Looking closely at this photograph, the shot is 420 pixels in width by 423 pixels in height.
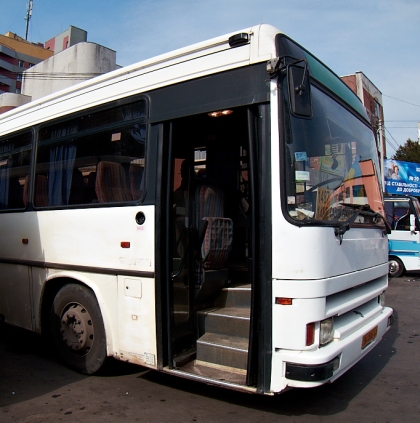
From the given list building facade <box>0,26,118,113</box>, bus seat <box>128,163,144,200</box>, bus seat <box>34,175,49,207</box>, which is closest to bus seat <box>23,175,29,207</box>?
bus seat <box>34,175,49,207</box>

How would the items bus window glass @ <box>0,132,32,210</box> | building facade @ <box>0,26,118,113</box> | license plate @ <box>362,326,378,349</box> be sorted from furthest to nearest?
building facade @ <box>0,26,118,113</box>, bus window glass @ <box>0,132,32,210</box>, license plate @ <box>362,326,378,349</box>

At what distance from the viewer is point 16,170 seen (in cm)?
579

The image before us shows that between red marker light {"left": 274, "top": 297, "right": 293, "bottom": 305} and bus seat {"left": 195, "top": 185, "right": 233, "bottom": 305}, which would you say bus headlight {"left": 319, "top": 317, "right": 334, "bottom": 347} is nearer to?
red marker light {"left": 274, "top": 297, "right": 293, "bottom": 305}

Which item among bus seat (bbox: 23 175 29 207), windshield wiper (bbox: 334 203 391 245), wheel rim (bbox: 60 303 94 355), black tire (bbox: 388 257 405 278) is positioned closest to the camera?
windshield wiper (bbox: 334 203 391 245)

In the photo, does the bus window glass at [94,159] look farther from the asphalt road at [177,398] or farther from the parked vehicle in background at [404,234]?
the parked vehicle in background at [404,234]

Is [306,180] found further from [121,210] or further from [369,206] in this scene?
[121,210]

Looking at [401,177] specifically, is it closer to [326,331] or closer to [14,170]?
[14,170]

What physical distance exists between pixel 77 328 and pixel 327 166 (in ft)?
9.82

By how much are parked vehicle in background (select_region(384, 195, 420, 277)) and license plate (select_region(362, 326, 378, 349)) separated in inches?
342

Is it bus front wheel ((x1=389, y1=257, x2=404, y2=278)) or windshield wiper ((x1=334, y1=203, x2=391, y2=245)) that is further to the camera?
bus front wheel ((x1=389, y1=257, x2=404, y2=278))

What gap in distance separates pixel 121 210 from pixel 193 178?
783mm

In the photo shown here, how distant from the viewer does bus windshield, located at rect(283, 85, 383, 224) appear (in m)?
3.47

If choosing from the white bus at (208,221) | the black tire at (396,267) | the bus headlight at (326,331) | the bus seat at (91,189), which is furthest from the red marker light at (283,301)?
the black tire at (396,267)

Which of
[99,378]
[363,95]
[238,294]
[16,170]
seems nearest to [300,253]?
[238,294]
